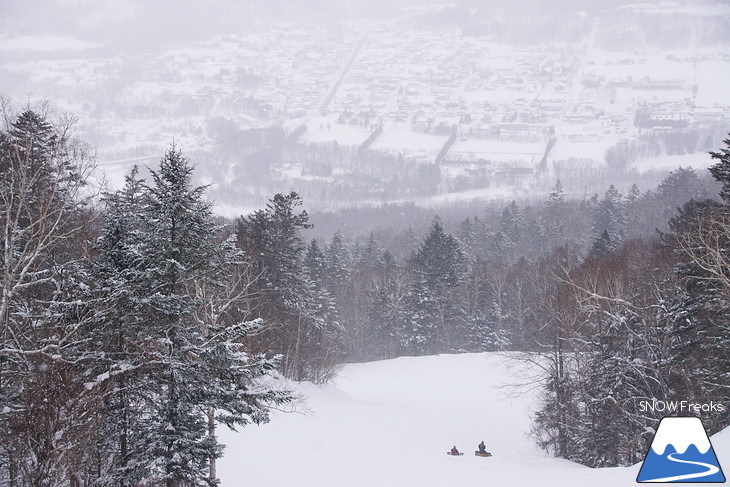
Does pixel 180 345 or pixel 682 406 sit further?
pixel 682 406

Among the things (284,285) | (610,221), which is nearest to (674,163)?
(610,221)

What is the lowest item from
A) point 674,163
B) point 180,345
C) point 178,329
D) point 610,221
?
point 180,345

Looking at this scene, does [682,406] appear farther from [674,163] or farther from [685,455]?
[674,163]

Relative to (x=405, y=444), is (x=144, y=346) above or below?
above

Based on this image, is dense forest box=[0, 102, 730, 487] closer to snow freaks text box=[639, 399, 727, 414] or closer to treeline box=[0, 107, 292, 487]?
treeline box=[0, 107, 292, 487]

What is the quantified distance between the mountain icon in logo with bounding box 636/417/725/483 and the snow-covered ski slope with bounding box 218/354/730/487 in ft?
1.49

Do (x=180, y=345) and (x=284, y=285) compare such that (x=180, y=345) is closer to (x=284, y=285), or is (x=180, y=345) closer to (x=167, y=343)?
(x=167, y=343)

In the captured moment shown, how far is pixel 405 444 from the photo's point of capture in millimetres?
26359

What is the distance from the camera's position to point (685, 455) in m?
10.7

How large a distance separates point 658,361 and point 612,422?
123 inches

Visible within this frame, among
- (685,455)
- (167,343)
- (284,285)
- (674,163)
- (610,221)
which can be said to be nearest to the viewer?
(685,455)

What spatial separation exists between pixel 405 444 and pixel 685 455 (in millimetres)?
16775

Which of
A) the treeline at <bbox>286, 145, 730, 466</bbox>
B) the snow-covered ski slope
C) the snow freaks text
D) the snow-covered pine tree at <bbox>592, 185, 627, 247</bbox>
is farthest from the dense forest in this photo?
the snow-covered pine tree at <bbox>592, 185, 627, 247</bbox>

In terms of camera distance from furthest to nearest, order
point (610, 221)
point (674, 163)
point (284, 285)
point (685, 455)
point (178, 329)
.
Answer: point (674, 163), point (610, 221), point (284, 285), point (178, 329), point (685, 455)
